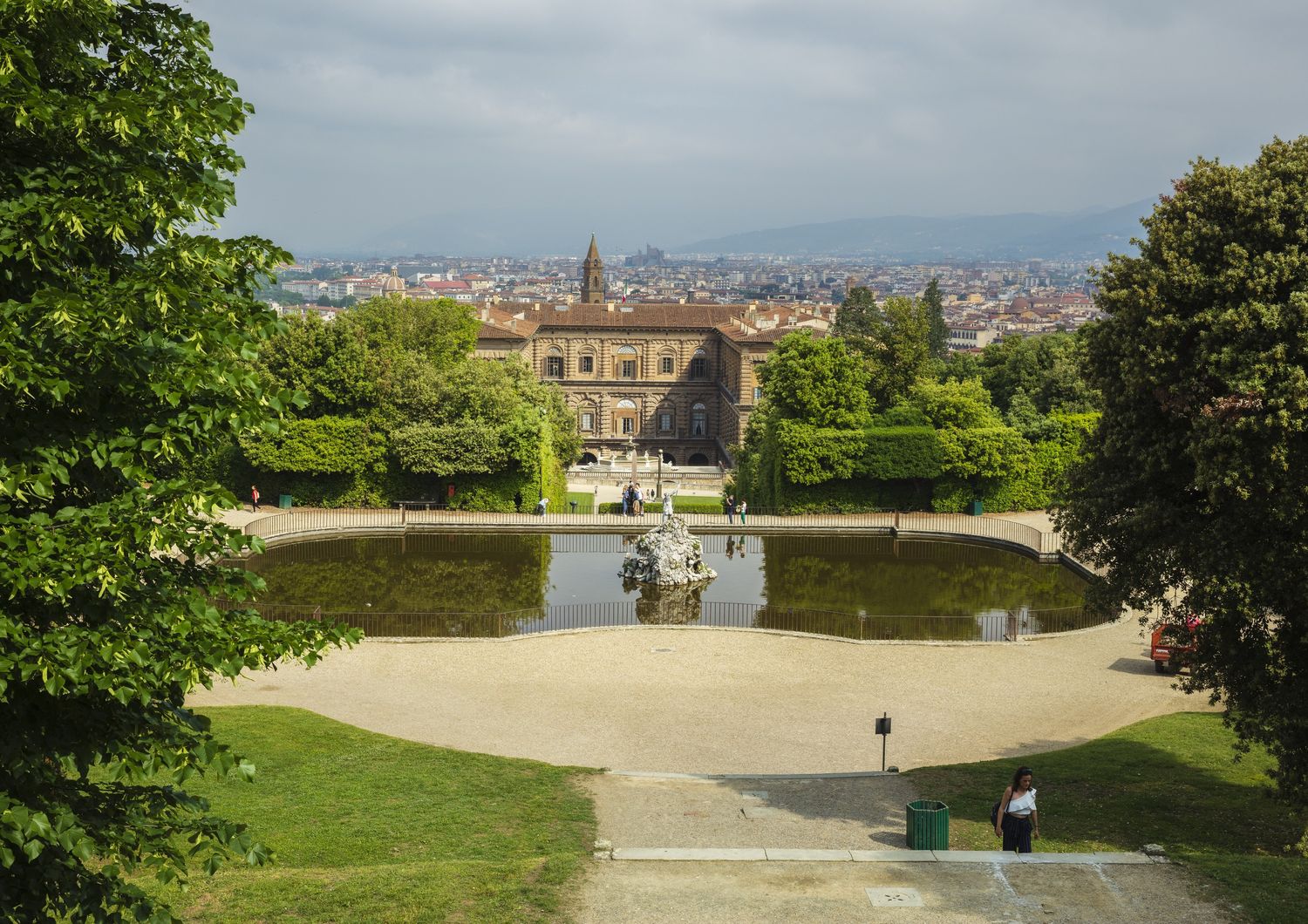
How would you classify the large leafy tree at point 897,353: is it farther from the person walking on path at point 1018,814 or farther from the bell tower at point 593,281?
the bell tower at point 593,281

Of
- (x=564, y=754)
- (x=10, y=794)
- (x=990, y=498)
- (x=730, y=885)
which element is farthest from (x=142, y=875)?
(x=990, y=498)

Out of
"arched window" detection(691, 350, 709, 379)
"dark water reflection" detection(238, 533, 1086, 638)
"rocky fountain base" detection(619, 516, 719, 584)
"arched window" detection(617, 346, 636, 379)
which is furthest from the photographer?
"arched window" detection(617, 346, 636, 379)

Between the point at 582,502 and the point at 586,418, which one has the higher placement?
the point at 586,418

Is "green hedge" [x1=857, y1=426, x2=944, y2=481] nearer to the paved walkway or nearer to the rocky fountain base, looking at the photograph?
the rocky fountain base

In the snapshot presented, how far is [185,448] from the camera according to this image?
449 inches

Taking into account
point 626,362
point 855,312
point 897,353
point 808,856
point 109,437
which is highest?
point 855,312

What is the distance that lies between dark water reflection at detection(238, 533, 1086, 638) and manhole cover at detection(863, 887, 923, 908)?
A: 17.5 meters

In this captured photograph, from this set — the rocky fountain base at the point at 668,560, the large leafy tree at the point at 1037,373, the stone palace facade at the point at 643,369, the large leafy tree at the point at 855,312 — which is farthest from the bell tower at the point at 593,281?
the rocky fountain base at the point at 668,560

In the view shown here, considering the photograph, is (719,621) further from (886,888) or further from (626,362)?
(626,362)

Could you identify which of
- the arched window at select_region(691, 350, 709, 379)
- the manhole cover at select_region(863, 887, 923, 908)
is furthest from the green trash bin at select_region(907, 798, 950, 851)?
the arched window at select_region(691, 350, 709, 379)

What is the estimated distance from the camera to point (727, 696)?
2869cm

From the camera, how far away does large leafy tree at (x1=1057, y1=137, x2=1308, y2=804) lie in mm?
17094

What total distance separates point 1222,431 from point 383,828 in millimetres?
12643

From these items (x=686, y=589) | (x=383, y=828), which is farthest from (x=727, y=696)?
(x=686, y=589)
